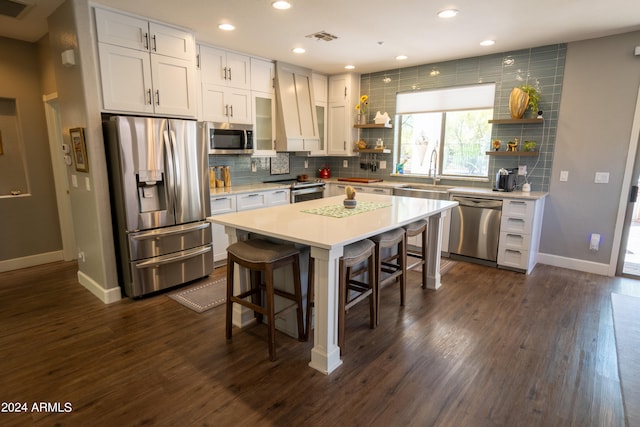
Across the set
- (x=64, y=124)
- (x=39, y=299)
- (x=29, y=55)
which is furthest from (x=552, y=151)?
(x=29, y=55)

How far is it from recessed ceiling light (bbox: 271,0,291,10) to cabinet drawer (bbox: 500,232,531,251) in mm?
3341

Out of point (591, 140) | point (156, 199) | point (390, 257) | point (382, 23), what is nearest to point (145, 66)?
point (156, 199)

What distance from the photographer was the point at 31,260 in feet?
13.5

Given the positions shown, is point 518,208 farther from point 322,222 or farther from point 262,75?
point 262,75

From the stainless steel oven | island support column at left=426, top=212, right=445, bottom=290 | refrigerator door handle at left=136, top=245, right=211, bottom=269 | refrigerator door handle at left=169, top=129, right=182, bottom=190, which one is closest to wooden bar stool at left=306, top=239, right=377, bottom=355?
island support column at left=426, top=212, right=445, bottom=290

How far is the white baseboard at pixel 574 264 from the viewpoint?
3.90 meters

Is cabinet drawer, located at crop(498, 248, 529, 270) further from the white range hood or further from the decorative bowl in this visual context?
the white range hood

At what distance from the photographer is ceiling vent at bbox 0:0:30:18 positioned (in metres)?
2.83

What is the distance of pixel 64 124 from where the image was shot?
3225 mm

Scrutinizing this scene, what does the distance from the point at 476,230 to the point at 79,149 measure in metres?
4.31

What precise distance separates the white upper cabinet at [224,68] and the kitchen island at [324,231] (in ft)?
6.87

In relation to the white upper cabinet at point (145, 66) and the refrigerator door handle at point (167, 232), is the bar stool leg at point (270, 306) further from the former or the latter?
the white upper cabinet at point (145, 66)

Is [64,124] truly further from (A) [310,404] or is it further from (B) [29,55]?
(A) [310,404]

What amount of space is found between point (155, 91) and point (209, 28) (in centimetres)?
86
